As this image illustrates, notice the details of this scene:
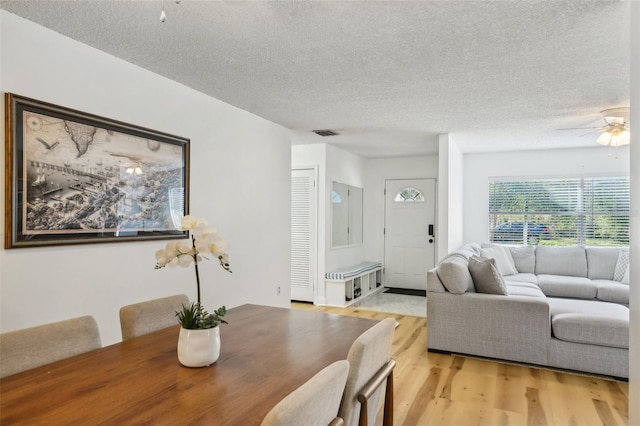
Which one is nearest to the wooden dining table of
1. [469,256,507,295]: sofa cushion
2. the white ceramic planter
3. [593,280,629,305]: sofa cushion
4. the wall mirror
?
the white ceramic planter

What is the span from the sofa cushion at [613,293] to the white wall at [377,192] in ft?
10.6

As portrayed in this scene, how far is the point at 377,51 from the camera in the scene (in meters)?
2.54

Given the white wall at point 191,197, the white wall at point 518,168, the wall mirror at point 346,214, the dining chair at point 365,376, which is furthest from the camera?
the wall mirror at point 346,214

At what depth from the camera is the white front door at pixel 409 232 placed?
692 cm

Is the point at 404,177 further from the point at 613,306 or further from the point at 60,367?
the point at 60,367

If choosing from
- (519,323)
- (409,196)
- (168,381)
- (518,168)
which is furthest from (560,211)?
(168,381)

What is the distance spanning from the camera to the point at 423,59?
8.77 ft

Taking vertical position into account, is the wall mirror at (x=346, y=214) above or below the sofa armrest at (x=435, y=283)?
above

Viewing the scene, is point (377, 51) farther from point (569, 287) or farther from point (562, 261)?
point (562, 261)

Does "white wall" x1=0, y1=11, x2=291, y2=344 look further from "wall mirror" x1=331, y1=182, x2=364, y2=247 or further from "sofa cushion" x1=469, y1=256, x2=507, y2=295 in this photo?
"sofa cushion" x1=469, y1=256, x2=507, y2=295

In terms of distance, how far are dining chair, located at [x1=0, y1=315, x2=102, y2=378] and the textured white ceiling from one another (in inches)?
60.8

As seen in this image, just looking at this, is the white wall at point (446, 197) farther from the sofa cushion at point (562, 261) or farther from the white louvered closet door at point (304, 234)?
the white louvered closet door at point (304, 234)

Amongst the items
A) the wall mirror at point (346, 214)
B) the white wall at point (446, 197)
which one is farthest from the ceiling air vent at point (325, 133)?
the white wall at point (446, 197)

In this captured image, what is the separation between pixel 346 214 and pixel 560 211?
3.23 m
